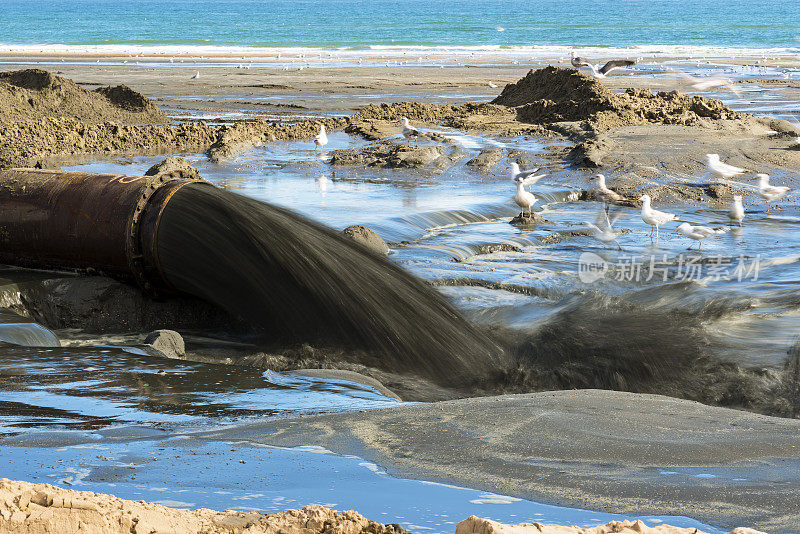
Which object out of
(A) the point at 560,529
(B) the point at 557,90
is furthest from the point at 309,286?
(B) the point at 557,90

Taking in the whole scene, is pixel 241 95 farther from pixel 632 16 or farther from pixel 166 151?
pixel 632 16

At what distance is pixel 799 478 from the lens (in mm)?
2781

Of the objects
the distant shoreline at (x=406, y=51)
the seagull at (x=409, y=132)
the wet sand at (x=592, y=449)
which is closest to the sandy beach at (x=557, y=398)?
the wet sand at (x=592, y=449)

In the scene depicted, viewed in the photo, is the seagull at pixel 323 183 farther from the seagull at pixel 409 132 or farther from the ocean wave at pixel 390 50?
the ocean wave at pixel 390 50

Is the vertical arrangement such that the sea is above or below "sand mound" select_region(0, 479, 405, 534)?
above

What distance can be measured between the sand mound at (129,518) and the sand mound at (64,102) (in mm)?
14283

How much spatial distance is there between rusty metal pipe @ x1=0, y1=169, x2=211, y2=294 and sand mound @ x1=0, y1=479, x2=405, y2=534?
3.47m

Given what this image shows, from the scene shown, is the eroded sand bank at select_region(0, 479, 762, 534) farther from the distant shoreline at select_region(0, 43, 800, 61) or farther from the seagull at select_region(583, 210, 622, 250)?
the distant shoreline at select_region(0, 43, 800, 61)

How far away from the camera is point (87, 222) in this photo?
224 inches

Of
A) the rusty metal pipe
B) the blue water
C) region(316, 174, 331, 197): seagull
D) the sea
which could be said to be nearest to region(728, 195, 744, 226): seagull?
region(316, 174, 331, 197): seagull

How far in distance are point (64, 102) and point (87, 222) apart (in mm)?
11931

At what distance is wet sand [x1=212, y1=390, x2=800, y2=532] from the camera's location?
2.56m

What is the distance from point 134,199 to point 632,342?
3398mm

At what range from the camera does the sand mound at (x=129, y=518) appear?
2020mm
